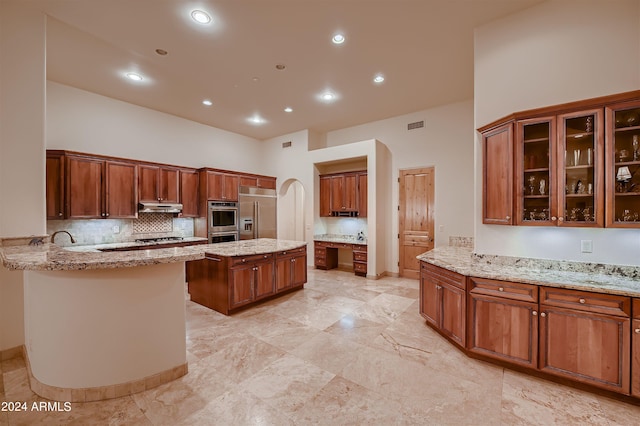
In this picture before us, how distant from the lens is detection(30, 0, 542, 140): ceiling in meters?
2.88

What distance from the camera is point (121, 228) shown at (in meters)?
5.27

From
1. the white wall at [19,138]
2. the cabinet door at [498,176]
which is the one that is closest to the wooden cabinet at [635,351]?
the cabinet door at [498,176]

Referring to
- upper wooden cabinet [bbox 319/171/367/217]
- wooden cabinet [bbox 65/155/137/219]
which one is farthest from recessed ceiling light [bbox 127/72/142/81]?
upper wooden cabinet [bbox 319/171/367/217]

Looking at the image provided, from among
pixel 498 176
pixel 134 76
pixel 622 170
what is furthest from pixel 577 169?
pixel 134 76

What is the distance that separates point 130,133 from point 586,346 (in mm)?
7475

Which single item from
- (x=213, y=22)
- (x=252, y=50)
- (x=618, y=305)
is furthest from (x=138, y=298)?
(x=618, y=305)

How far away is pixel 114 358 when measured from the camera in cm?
212

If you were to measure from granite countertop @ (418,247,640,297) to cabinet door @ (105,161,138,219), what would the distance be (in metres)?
5.43

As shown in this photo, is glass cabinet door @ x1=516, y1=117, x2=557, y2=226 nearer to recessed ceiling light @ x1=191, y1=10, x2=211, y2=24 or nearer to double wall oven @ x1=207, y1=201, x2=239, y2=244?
recessed ceiling light @ x1=191, y1=10, x2=211, y2=24

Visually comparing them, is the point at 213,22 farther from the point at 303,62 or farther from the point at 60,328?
the point at 60,328

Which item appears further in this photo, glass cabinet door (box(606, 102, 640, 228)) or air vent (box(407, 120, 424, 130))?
air vent (box(407, 120, 424, 130))

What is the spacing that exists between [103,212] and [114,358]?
3625 millimetres

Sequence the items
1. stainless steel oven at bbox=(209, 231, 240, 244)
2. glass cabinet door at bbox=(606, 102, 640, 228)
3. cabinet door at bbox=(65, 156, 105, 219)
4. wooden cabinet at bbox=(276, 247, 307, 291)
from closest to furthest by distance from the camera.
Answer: glass cabinet door at bbox=(606, 102, 640, 228) → cabinet door at bbox=(65, 156, 105, 219) → wooden cabinet at bbox=(276, 247, 307, 291) → stainless steel oven at bbox=(209, 231, 240, 244)

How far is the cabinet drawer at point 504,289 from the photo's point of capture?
7.85ft
